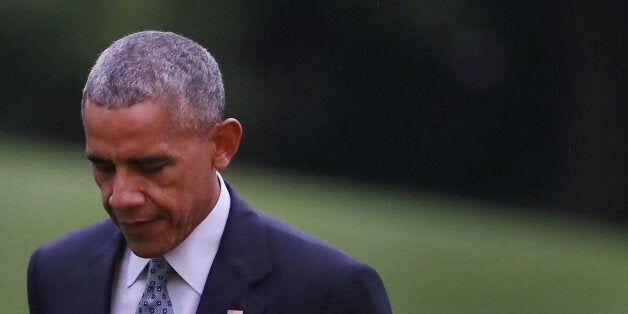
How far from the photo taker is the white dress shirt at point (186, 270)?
305 centimetres

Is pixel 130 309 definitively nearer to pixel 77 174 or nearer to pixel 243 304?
pixel 243 304

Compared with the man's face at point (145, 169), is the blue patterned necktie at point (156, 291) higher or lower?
lower

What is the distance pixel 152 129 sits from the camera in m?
2.84

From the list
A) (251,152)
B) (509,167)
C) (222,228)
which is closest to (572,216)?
(509,167)

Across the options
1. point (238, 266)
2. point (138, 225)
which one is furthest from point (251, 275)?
point (138, 225)

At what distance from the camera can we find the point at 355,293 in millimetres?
3039

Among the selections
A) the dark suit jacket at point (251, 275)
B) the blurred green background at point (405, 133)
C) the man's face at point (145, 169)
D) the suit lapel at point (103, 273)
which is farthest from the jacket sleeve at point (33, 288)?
the blurred green background at point (405, 133)

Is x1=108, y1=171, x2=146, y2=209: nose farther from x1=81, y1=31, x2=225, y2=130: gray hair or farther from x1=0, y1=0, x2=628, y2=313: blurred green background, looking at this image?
x1=0, y1=0, x2=628, y2=313: blurred green background

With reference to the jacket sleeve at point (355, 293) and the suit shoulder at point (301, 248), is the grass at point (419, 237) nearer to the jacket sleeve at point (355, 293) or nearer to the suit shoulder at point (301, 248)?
the suit shoulder at point (301, 248)

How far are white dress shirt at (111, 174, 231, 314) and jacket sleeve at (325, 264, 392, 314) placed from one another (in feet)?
0.88

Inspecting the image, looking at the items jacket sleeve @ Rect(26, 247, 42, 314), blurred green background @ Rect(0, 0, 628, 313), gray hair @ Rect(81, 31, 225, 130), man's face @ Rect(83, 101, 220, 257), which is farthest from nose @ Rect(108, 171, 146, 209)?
blurred green background @ Rect(0, 0, 628, 313)

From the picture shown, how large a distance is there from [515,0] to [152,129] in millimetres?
9957

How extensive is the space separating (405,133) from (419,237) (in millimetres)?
2247

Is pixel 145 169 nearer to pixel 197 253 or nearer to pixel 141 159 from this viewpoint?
pixel 141 159
